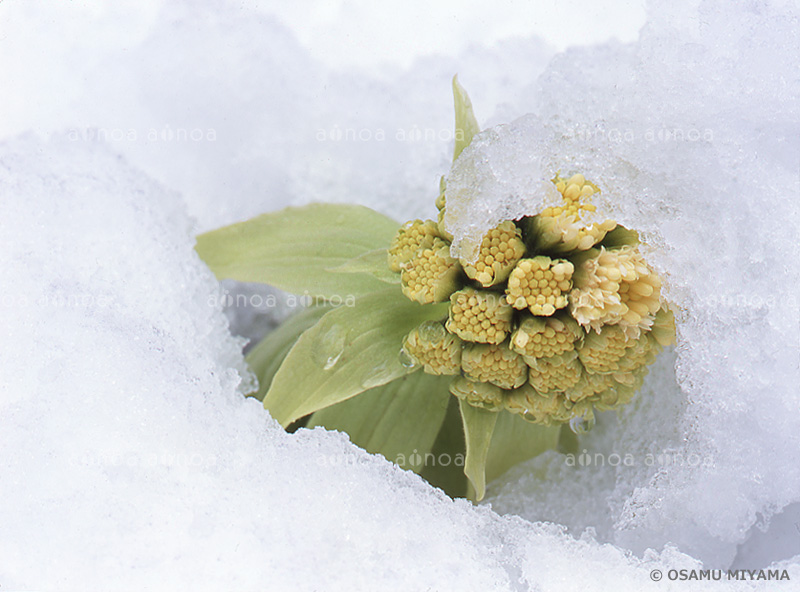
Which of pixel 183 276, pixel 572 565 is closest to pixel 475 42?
pixel 183 276

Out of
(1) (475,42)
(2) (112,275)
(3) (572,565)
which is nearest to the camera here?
(3) (572,565)

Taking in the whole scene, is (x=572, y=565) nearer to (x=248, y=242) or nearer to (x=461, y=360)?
(x=461, y=360)

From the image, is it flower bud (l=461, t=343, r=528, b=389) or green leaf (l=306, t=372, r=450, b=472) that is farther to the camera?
green leaf (l=306, t=372, r=450, b=472)

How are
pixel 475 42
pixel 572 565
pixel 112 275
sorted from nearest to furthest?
pixel 572 565 → pixel 112 275 → pixel 475 42

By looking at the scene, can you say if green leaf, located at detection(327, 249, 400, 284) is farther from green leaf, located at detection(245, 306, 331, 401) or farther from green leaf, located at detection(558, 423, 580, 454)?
green leaf, located at detection(558, 423, 580, 454)

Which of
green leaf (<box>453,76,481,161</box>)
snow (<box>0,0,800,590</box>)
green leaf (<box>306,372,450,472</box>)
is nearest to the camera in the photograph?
snow (<box>0,0,800,590</box>)

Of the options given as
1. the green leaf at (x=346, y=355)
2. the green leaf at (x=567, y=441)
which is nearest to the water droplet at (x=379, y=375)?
the green leaf at (x=346, y=355)

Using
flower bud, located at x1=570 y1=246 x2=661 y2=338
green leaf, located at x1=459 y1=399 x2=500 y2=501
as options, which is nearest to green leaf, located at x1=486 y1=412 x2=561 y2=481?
green leaf, located at x1=459 y1=399 x2=500 y2=501
